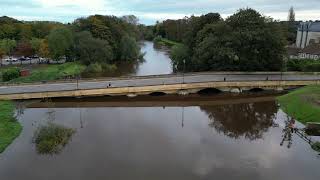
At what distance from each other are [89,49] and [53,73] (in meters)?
12.6

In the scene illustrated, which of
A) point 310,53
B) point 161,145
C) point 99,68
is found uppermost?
point 310,53

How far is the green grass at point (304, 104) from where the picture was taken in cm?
3509

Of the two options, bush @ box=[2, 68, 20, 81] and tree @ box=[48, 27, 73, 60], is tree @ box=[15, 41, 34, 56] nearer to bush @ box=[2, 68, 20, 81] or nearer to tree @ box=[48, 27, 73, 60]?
tree @ box=[48, 27, 73, 60]

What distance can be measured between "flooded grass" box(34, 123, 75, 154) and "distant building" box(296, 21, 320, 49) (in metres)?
72.4

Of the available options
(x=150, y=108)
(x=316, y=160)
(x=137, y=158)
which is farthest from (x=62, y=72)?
(x=316, y=160)

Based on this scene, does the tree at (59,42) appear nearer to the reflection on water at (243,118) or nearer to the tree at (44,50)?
the tree at (44,50)

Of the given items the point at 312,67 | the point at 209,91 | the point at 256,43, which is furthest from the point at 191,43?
the point at 312,67

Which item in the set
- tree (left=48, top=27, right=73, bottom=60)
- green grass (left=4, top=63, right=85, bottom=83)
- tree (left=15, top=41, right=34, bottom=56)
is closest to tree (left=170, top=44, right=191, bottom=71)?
green grass (left=4, top=63, right=85, bottom=83)

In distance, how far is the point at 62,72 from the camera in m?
60.9

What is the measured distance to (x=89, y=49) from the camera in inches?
2766

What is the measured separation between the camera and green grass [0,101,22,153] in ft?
93.5

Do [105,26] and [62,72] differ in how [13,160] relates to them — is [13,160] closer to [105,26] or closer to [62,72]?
[62,72]

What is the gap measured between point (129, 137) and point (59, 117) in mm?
9310

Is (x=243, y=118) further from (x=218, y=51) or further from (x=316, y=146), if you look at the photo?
(x=218, y=51)
